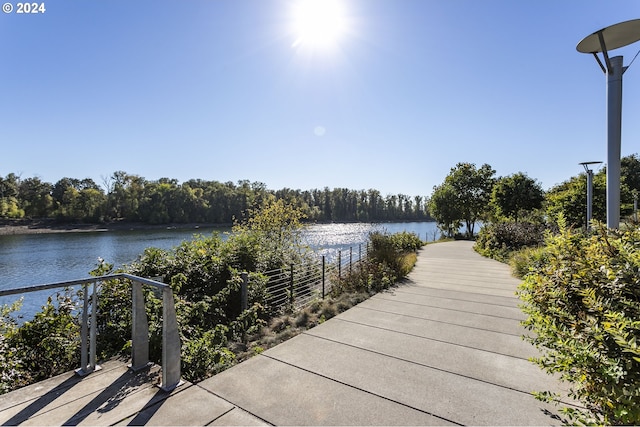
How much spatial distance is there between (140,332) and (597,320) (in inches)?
132

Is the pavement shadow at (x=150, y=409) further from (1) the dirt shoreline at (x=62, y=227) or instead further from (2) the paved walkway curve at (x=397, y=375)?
(1) the dirt shoreline at (x=62, y=227)

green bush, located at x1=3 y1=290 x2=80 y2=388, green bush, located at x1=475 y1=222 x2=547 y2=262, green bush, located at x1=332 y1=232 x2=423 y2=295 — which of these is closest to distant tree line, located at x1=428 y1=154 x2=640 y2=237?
green bush, located at x1=475 y1=222 x2=547 y2=262

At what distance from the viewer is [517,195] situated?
19484mm

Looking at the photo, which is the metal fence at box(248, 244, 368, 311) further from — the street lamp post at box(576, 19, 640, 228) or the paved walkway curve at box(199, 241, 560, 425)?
the street lamp post at box(576, 19, 640, 228)

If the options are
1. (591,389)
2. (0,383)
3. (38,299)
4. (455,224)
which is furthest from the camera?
(455,224)

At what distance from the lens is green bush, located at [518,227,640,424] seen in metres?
1.48

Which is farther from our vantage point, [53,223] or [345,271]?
[53,223]

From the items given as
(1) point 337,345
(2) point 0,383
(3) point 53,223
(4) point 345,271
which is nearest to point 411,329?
(1) point 337,345

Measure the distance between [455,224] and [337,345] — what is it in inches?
1006

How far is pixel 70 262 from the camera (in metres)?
19.4

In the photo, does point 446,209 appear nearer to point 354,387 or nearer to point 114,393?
point 354,387

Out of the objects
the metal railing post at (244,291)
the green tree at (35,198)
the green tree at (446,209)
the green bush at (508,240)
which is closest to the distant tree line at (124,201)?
the green tree at (35,198)

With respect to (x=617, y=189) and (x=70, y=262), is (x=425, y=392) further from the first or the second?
(x=70, y=262)

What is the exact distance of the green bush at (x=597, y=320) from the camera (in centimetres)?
148
